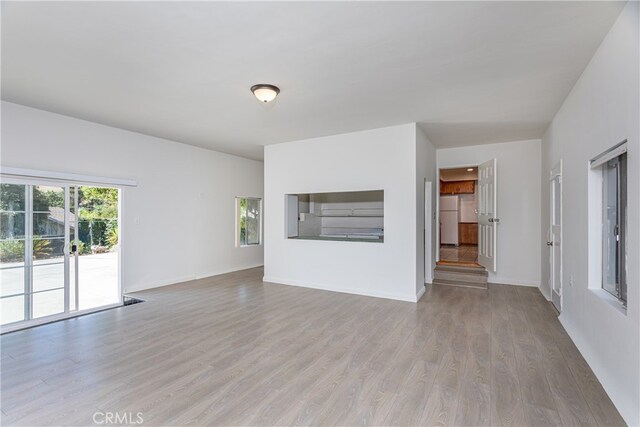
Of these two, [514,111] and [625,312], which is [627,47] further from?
[514,111]

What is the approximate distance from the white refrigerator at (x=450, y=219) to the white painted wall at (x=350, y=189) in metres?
6.33

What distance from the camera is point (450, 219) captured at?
34.3 ft

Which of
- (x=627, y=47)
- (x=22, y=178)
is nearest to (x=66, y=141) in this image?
(x=22, y=178)

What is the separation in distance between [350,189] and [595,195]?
318 cm

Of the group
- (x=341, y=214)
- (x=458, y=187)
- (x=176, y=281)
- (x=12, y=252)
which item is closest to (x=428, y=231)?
(x=341, y=214)

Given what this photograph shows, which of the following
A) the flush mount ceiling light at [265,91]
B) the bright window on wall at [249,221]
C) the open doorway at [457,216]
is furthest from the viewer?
the open doorway at [457,216]

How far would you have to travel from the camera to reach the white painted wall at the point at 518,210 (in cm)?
571

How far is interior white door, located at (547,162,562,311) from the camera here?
4039 millimetres

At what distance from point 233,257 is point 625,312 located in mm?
6568

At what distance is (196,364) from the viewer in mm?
2727

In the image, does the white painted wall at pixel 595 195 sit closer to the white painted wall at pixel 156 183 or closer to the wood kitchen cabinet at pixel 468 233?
the white painted wall at pixel 156 183

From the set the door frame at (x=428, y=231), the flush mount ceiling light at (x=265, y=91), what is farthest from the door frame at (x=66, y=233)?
the door frame at (x=428, y=231)

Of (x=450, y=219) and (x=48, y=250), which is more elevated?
(x=450, y=219)

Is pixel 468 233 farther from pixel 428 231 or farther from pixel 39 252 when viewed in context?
pixel 39 252
